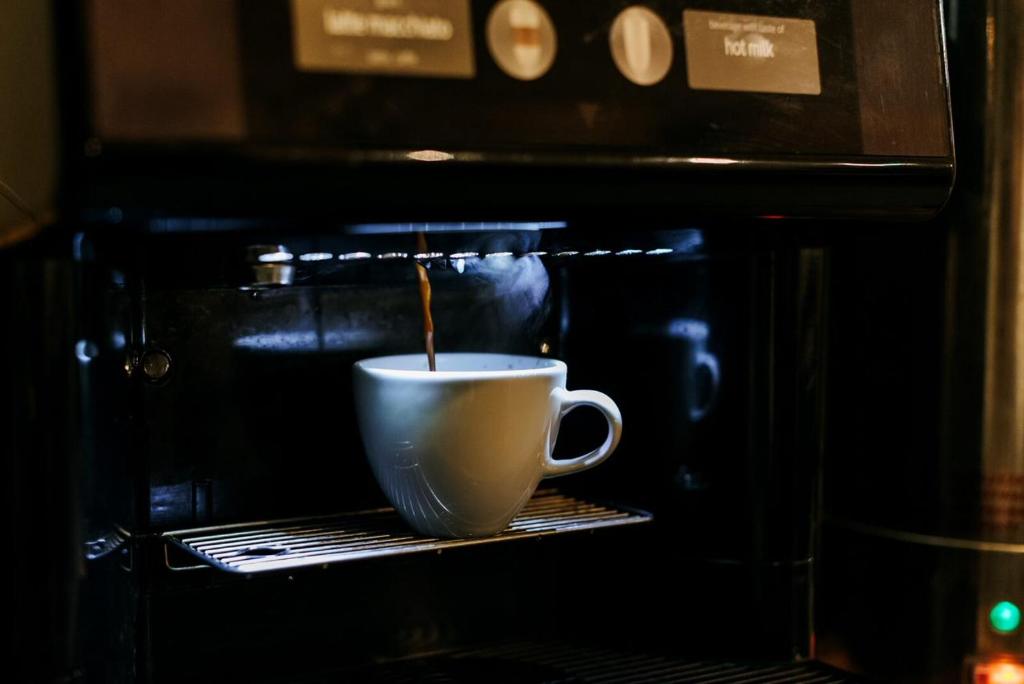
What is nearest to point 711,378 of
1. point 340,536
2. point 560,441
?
point 560,441

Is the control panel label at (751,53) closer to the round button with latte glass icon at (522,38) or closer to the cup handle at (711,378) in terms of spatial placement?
the round button with latte glass icon at (522,38)

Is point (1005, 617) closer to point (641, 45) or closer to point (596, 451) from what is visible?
point (596, 451)

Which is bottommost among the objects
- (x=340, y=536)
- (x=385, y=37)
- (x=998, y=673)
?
(x=998, y=673)

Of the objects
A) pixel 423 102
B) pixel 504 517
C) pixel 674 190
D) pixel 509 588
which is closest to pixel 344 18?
pixel 423 102

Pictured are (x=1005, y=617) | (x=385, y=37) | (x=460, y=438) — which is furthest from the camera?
(x=1005, y=617)

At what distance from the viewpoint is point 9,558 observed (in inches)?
16.8

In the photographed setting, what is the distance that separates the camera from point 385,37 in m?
0.40

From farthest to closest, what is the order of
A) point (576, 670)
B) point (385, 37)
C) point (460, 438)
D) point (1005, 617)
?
point (1005, 617), point (576, 670), point (460, 438), point (385, 37)

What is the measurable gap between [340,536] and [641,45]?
0.26 meters

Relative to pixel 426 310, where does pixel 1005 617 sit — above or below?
below

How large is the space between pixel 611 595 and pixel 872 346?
9.9 inches

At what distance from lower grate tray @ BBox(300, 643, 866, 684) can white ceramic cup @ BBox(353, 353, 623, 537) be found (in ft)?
0.34

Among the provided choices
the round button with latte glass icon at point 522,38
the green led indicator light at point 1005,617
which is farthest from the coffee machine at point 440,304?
the green led indicator light at point 1005,617

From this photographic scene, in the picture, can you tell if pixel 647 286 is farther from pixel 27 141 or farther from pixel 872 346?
pixel 27 141
